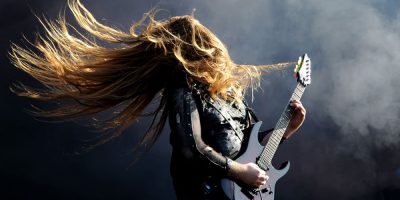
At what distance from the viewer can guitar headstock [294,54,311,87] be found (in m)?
3.27

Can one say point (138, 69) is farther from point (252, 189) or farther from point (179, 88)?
point (252, 189)

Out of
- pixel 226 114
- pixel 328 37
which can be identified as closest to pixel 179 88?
pixel 226 114

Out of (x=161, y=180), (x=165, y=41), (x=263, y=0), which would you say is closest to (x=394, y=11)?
(x=263, y=0)

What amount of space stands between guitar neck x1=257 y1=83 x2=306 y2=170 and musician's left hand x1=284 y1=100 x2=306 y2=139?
26mm

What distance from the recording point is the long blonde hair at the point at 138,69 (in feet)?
9.20

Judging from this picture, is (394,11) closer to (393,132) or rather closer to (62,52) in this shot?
(393,132)

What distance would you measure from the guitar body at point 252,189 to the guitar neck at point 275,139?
3 centimetres

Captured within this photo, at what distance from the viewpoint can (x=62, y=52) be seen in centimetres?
320

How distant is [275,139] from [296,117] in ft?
0.68

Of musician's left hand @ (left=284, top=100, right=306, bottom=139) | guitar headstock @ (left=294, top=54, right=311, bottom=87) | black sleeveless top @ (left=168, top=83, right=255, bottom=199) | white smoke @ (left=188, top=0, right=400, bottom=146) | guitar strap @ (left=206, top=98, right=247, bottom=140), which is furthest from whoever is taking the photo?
white smoke @ (left=188, top=0, right=400, bottom=146)

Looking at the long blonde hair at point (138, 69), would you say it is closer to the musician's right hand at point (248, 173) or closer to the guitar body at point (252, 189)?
the guitar body at point (252, 189)

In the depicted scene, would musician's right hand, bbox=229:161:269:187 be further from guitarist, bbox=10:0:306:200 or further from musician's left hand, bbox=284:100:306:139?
musician's left hand, bbox=284:100:306:139

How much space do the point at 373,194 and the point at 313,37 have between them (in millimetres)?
2602

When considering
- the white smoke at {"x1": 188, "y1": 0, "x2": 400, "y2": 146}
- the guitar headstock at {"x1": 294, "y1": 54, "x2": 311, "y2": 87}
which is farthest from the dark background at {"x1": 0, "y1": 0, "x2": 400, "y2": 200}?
the guitar headstock at {"x1": 294, "y1": 54, "x2": 311, "y2": 87}
